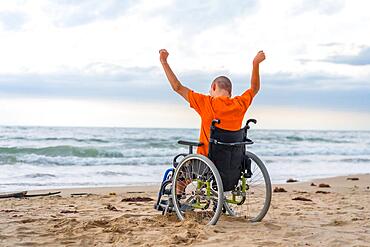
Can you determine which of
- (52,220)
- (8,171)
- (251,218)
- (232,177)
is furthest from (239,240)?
(8,171)

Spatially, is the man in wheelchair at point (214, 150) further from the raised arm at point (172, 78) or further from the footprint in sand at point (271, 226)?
the footprint in sand at point (271, 226)

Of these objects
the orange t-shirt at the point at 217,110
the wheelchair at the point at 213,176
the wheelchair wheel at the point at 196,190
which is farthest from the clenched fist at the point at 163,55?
the wheelchair wheel at the point at 196,190

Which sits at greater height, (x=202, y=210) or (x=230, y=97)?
(x=230, y=97)

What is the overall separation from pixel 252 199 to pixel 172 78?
9.91ft

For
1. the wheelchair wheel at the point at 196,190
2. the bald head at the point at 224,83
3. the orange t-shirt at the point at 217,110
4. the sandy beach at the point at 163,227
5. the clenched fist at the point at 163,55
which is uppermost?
the clenched fist at the point at 163,55

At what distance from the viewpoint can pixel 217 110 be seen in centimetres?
471

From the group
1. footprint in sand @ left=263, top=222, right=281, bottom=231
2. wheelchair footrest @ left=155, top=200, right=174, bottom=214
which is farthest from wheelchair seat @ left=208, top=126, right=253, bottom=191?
wheelchair footrest @ left=155, top=200, right=174, bottom=214

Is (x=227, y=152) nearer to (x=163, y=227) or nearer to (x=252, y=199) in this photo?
(x=163, y=227)

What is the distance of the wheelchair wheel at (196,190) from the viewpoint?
466 centimetres

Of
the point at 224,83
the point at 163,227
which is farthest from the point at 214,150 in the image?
the point at 163,227

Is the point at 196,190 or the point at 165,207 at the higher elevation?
the point at 196,190

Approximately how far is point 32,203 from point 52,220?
1.68 m

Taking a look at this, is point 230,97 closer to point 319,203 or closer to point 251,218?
point 251,218

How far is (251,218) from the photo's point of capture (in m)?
5.39
